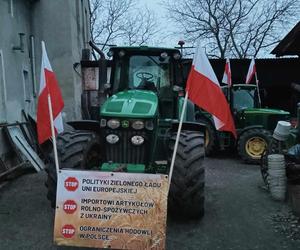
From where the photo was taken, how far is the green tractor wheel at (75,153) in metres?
5.38

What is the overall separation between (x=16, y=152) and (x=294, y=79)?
37.3 ft

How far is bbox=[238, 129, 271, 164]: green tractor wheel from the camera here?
1091 centimetres

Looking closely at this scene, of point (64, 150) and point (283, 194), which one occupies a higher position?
point (64, 150)

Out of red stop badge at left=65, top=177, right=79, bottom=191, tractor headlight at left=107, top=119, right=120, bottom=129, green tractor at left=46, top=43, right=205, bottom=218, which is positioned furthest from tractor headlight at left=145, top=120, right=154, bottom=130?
red stop badge at left=65, top=177, right=79, bottom=191

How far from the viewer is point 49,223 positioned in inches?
221

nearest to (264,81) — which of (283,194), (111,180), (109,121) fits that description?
(283,194)

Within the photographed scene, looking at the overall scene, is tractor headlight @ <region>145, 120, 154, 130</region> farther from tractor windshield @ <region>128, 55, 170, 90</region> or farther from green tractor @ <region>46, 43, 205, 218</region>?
tractor windshield @ <region>128, 55, 170, 90</region>

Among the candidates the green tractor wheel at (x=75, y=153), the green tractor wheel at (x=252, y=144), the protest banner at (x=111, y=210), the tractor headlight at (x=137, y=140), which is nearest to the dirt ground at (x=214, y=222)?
the green tractor wheel at (x=75, y=153)

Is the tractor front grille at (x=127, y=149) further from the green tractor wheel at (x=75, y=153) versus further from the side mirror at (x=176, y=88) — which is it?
the side mirror at (x=176, y=88)

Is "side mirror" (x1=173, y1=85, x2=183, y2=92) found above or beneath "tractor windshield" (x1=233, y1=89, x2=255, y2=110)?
above

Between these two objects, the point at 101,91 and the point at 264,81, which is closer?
Answer: the point at 101,91

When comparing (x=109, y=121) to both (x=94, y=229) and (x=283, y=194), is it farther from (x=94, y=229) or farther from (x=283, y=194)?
(x=283, y=194)

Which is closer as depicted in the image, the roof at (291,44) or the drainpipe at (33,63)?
the roof at (291,44)

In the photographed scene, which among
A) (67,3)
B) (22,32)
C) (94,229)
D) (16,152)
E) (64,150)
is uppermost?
(67,3)
